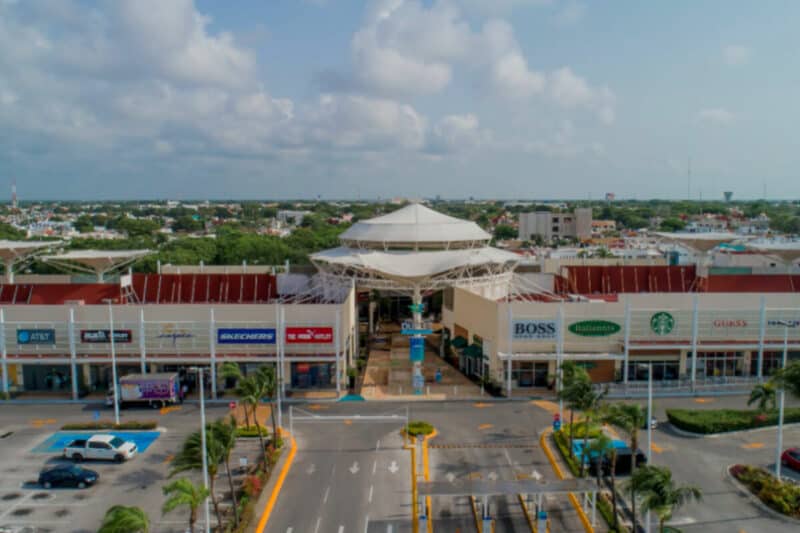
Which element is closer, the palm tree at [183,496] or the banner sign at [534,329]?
the palm tree at [183,496]

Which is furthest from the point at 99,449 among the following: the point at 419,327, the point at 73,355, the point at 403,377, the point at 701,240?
the point at 701,240

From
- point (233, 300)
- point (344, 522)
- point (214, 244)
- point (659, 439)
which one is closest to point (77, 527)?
point (344, 522)

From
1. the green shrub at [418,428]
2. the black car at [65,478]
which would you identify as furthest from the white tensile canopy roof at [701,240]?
the black car at [65,478]

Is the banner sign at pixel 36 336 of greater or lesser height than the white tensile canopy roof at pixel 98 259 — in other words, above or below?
below

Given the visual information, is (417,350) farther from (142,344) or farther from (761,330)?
(761,330)

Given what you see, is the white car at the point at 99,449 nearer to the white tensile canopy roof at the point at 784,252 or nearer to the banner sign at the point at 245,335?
the banner sign at the point at 245,335

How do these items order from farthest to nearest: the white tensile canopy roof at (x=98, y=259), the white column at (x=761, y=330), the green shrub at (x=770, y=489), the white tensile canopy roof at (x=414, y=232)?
the white tensile canopy roof at (x=414, y=232), the white tensile canopy roof at (x=98, y=259), the white column at (x=761, y=330), the green shrub at (x=770, y=489)
